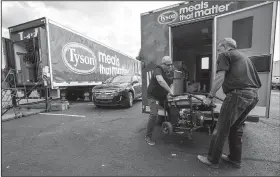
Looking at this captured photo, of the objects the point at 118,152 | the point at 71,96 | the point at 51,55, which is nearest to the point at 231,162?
the point at 118,152

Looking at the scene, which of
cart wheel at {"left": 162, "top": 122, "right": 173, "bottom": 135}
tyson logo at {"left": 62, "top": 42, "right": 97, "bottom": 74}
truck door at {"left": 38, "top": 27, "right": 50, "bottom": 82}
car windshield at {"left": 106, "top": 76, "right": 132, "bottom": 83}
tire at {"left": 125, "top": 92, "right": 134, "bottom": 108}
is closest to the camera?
cart wheel at {"left": 162, "top": 122, "right": 173, "bottom": 135}

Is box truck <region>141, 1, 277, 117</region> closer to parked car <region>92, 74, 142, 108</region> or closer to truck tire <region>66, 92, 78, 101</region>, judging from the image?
parked car <region>92, 74, 142, 108</region>

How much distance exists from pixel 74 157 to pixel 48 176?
511mm

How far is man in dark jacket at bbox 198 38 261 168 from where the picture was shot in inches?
77.6

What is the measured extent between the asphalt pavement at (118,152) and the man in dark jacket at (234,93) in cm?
39

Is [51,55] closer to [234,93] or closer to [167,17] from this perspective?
[167,17]

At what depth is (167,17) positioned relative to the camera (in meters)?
3.63

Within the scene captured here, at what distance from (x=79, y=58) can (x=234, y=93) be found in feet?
24.5

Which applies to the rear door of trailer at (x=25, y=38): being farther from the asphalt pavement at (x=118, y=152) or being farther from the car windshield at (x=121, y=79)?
the asphalt pavement at (x=118, y=152)

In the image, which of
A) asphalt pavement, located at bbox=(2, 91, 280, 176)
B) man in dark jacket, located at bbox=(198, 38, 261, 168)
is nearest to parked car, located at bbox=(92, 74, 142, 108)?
asphalt pavement, located at bbox=(2, 91, 280, 176)

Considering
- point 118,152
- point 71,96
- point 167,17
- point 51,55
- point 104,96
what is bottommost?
point 118,152

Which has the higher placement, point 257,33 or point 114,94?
point 257,33

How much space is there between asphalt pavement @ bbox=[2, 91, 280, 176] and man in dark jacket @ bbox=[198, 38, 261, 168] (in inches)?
15.3

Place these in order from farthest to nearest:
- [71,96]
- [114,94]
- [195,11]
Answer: [71,96], [114,94], [195,11]
